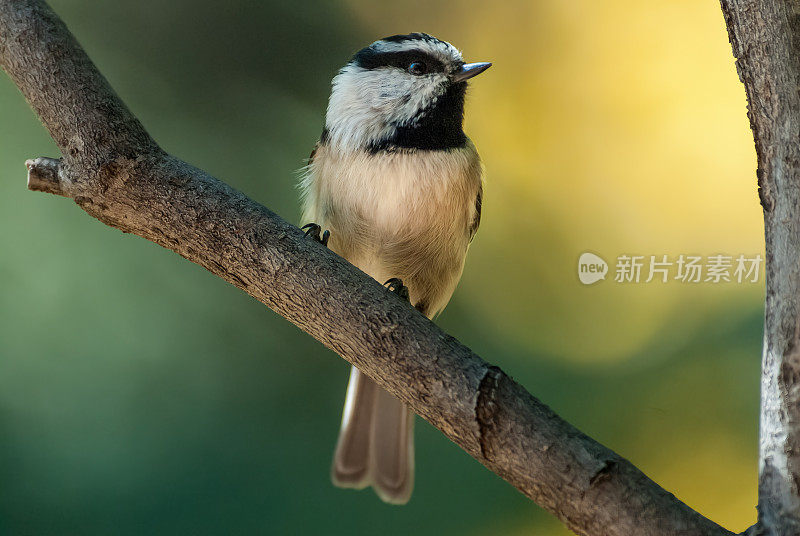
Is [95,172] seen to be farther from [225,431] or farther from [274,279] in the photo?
[225,431]

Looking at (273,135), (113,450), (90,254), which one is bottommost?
(113,450)

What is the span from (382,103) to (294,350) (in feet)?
1.59

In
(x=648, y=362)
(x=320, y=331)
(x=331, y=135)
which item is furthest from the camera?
(x=648, y=362)

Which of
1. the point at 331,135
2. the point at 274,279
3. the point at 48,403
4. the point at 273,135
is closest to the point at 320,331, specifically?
the point at 274,279

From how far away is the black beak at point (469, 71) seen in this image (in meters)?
1.10

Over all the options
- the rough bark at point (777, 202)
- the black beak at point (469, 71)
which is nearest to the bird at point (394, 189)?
the black beak at point (469, 71)

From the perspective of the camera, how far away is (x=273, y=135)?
1.29 meters

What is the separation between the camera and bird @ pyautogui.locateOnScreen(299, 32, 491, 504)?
1125 mm

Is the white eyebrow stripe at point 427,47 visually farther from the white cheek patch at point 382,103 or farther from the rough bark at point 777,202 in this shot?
the rough bark at point 777,202

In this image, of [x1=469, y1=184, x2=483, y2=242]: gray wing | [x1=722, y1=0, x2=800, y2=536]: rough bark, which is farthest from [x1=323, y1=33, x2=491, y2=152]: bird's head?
[x1=722, y1=0, x2=800, y2=536]: rough bark

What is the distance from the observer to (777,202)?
0.70 meters

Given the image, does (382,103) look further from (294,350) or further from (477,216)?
(294,350)

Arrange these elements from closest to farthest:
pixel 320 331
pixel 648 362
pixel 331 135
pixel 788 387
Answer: pixel 788 387
pixel 320 331
pixel 331 135
pixel 648 362

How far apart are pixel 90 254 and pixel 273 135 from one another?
1.29ft
